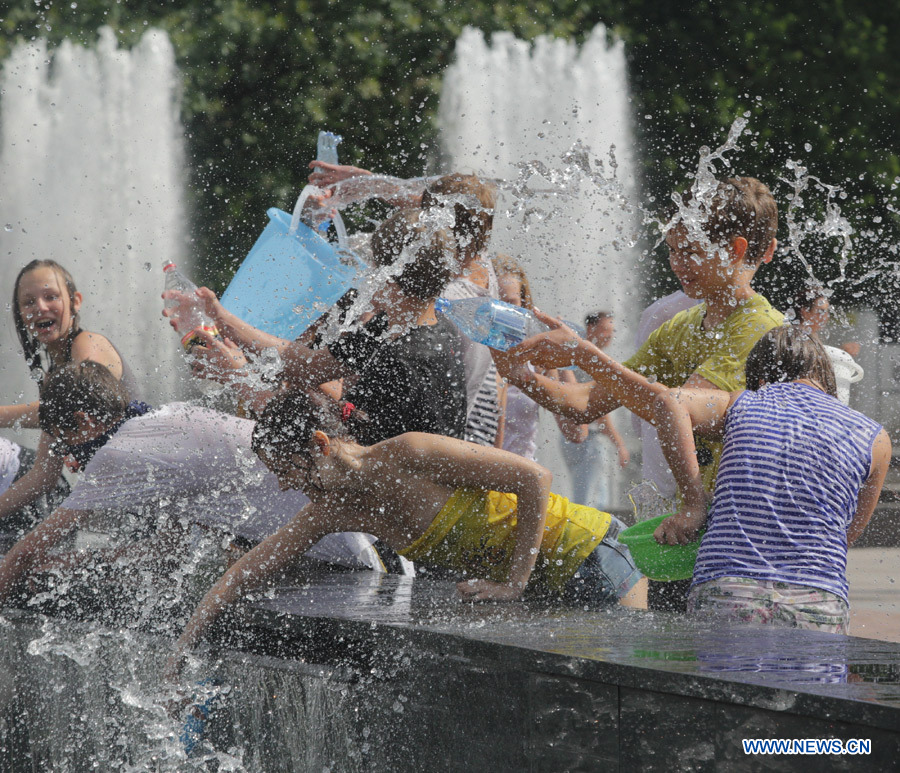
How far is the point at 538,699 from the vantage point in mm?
2234

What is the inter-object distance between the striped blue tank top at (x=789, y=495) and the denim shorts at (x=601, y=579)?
1.14 ft

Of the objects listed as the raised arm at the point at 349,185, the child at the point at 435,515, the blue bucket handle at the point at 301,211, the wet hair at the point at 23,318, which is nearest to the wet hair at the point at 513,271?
the raised arm at the point at 349,185

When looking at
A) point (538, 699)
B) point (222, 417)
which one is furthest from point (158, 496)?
point (538, 699)

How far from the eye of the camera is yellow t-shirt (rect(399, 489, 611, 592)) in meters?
3.05

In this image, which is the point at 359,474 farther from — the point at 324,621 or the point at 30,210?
the point at 30,210

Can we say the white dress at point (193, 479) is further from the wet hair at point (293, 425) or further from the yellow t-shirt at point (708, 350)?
the yellow t-shirt at point (708, 350)

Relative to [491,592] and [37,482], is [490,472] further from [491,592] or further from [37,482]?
[37,482]

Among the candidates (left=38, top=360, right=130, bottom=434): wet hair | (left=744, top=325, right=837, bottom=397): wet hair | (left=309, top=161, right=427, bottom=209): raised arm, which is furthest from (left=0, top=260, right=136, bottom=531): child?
(left=744, top=325, right=837, bottom=397): wet hair

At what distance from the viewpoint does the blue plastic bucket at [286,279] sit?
420 centimetres

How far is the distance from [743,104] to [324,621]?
9.41m

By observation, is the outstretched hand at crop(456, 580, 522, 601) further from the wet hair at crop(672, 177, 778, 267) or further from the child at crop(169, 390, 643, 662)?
the wet hair at crop(672, 177, 778, 267)

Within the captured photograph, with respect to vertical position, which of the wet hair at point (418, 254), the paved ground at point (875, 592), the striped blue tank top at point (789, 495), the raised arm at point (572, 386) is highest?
the wet hair at point (418, 254)

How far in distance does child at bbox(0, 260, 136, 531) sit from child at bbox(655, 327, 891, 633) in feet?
8.42

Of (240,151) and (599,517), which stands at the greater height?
(240,151)
